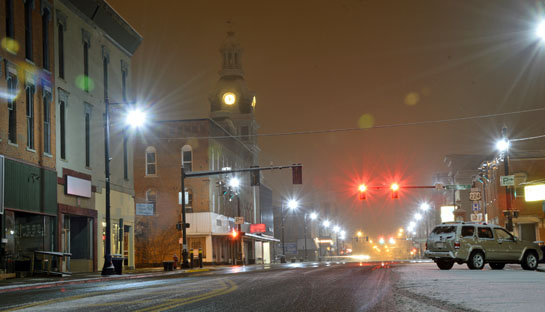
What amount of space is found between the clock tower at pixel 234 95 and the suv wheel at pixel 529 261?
6534 centimetres

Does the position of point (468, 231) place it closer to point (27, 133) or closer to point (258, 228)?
point (27, 133)

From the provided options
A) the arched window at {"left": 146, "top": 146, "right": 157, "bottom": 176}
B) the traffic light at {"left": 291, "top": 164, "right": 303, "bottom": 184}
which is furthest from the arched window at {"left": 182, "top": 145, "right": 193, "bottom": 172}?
the traffic light at {"left": 291, "top": 164, "right": 303, "bottom": 184}

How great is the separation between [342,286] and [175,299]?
189 inches

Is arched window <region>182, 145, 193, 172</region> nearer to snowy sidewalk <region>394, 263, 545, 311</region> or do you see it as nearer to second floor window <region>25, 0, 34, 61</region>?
second floor window <region>25, 0, 34, 61</region>

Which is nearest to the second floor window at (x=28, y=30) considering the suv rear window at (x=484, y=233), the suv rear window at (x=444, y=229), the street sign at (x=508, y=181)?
the suv rear window at (x=444, y=229)

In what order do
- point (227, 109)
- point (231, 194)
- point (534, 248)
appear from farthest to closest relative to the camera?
point (227, 109)
point (231, 194)
point (534, 248)

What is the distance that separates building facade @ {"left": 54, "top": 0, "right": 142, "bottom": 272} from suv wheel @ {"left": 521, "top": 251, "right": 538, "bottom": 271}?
2259 centimetres

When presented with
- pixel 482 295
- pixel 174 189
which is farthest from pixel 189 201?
pixel 482 295

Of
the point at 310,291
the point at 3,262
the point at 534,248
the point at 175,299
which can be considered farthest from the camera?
the point at 3,262

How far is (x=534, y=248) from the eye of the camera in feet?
92.1

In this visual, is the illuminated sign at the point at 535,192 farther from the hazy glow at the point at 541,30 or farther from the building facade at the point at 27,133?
the building facade at the point at 27,133

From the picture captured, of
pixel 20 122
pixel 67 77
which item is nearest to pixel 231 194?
pixel 67 77

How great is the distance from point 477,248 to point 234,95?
71.1 metres

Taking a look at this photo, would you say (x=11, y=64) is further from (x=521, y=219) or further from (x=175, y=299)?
(x=521, y=219)
